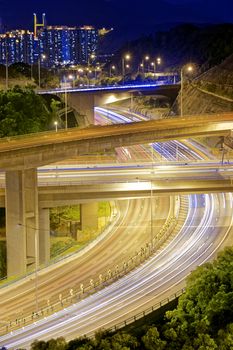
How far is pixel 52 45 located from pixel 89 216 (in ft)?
461

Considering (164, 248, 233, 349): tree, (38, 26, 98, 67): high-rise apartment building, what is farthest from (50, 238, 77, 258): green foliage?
(38, 26, 98, 67): high-rise apartment building

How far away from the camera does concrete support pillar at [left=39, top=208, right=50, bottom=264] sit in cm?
3565

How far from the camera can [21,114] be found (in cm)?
4938

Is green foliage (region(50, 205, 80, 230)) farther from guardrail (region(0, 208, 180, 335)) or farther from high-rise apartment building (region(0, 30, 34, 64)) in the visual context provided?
→ high-rise apartment building (region(0, 30, 34, 64))

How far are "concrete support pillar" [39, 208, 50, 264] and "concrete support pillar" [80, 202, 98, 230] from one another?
10.4 ft

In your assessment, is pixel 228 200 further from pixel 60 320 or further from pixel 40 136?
pixel 60 320

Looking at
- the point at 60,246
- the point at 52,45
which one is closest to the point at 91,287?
the point at 60,246

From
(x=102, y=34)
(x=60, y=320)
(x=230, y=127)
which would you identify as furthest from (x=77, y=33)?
(x=60, y=320)

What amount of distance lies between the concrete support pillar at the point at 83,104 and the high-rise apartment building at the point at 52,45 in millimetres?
85066

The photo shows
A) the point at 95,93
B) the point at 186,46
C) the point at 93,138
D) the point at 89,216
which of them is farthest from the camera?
the point at 186,46

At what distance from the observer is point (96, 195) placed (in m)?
36.4

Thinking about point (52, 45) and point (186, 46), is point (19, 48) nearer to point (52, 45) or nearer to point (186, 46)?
point (52, 45)

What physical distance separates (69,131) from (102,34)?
160m

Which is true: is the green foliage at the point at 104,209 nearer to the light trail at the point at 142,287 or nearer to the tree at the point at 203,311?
the light trail at the point at 142,287
